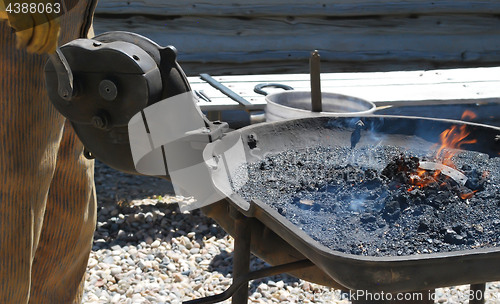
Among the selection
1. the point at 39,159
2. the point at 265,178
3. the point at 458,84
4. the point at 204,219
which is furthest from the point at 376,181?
the point at 458,84

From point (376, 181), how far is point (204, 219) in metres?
2.00

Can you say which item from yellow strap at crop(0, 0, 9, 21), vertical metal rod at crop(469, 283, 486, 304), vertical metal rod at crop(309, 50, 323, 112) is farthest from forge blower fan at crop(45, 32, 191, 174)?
vertical metal rod at crop(469, 283, 486, 304)

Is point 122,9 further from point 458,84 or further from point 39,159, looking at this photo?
point 39,159

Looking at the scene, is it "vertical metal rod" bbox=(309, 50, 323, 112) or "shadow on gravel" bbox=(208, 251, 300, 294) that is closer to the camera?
"vertical metal rod" bbox=(309, 50, 323, 112)

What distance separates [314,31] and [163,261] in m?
2.80

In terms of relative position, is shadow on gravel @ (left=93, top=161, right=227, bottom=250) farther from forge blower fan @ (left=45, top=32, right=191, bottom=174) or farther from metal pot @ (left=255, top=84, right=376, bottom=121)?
forge blower fan @ (left=45, top=32, right=191, bottom=174)

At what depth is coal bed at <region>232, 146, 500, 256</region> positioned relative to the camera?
4.71 feet

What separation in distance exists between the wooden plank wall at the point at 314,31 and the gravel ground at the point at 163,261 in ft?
5.49

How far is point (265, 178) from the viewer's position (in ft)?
5.94

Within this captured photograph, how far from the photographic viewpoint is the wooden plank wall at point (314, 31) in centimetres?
507

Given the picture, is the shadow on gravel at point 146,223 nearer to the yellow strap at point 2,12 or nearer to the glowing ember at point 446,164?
the glowing ember at point 446,164

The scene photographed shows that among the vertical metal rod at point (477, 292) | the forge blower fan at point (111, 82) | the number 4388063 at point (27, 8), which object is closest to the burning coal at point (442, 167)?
the vertical metal rod at point (477, 292)

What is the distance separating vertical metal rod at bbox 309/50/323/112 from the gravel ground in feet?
3.34

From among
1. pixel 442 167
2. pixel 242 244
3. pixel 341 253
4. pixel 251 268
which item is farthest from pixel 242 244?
pixel 251 268
